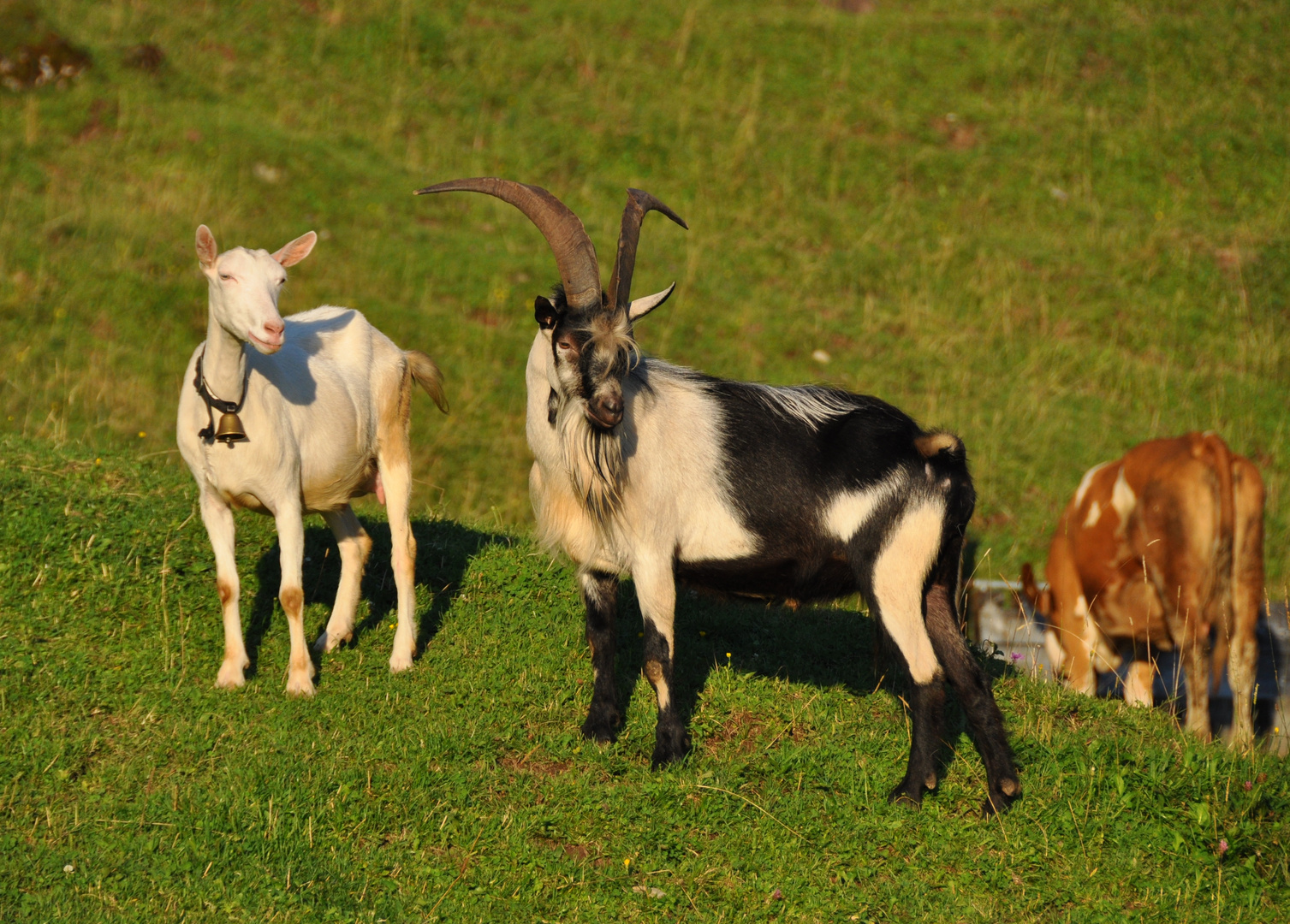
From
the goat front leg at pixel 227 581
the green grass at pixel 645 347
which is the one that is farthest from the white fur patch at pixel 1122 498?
the goat front leg at pixel 227 581

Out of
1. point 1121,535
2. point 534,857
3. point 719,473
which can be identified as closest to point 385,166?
point 1121,535

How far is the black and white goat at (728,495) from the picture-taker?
5715 millimetres

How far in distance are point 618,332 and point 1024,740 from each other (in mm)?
3221

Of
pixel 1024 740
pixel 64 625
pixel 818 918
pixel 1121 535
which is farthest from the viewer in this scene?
pixel 1121 535

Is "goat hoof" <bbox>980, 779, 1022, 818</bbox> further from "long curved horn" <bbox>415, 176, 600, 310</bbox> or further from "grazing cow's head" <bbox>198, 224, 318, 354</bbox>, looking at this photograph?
"grazing cow's head" <bbox>198, 224, 318, 354</bbox>

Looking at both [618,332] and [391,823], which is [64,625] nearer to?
[391,823]

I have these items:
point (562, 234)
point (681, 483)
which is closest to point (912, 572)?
point (681, 483)

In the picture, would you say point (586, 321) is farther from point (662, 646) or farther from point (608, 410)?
point (662, 646)

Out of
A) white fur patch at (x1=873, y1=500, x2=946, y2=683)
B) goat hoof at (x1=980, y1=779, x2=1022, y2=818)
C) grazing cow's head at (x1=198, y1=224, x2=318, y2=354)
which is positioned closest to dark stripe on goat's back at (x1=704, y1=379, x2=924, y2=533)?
white fur patch at (x1=873, y1=500, x2=946, y2=683)

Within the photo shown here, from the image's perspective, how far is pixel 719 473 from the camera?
19.9 ft

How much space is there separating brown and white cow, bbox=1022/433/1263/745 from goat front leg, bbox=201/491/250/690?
6.76 meters

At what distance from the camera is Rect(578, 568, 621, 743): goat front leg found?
632 centimetres

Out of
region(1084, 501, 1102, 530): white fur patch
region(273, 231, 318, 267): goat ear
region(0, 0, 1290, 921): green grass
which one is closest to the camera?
region(0, 0, 1290, 921): green grass

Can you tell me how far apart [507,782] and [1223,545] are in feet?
24.2
